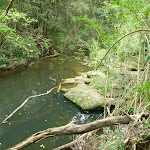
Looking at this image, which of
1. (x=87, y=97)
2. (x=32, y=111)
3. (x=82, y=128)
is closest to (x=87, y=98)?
(x=87, y=97)

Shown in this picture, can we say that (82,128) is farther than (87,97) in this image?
No

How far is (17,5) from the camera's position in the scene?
421 inches

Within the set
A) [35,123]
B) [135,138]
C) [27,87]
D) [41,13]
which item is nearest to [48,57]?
[41,13]

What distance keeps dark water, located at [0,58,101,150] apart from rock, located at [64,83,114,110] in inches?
9.4

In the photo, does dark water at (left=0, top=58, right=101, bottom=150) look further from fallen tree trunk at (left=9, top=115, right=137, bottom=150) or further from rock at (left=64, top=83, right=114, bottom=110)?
fallen tree trunk at (left=9, top=115, right=137, bottom=150)

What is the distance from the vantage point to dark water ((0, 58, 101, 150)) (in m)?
3.94

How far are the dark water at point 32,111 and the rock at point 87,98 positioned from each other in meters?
0.24

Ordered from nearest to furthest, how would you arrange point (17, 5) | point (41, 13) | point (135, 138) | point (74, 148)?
point (135, 138) → point (74, 148) → point (17, 5) → point (41, 13)

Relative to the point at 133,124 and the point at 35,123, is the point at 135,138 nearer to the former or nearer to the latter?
the point at 133,124

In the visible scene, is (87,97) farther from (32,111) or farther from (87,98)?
(32,111)

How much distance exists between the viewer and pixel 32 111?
5238 millimetres

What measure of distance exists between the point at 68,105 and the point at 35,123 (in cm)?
167

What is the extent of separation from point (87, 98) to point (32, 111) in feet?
7.76

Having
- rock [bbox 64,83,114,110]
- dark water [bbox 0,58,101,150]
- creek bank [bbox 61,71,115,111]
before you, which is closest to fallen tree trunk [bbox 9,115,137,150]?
dark water [bbox 0,58,101,150]
